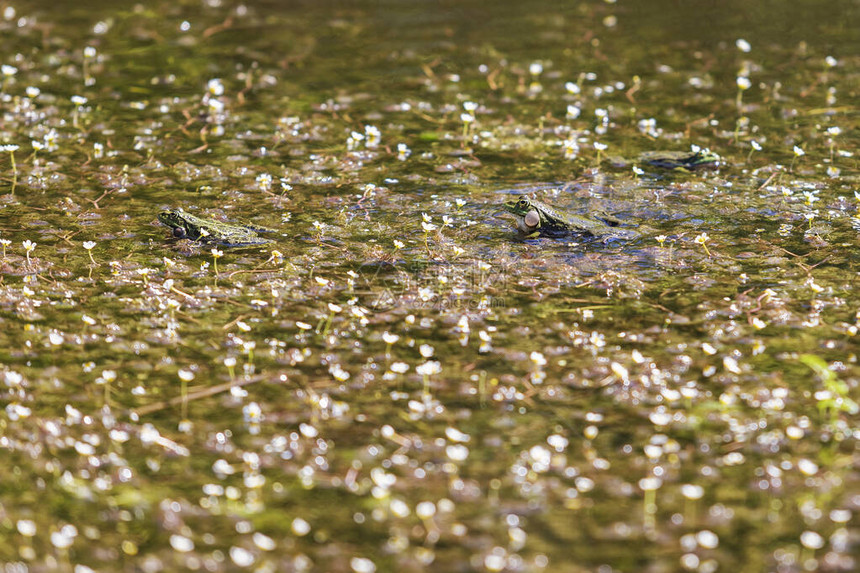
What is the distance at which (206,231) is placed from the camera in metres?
6.33

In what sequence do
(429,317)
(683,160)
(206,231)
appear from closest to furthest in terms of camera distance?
Answer: (429,317) → (206,231) → (683,160)

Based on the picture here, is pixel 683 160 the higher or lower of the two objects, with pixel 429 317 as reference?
Result: higher

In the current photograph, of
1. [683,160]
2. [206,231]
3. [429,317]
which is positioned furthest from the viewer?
[683,160]

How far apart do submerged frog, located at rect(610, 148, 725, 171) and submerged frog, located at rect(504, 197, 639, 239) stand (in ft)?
4.28

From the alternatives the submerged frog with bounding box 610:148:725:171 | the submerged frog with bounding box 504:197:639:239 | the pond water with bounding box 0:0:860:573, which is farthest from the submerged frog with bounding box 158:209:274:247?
the submerged frog with bounding box 610:148:725:171

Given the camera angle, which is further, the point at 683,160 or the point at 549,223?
the point at 683,160

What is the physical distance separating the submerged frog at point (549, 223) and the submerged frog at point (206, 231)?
1723 millimetres

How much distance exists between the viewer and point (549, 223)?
6.41 metres

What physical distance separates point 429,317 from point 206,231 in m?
1.84

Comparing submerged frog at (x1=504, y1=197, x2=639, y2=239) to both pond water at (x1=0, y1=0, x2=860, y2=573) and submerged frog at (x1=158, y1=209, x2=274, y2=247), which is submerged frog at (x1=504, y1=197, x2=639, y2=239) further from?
submerged frog at (x1=158, y1=209, x2=274, y2=247)

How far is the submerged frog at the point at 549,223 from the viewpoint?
640 cm

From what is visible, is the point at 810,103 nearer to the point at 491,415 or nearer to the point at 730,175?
the point at 730,175

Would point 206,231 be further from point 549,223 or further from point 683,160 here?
point 683,160

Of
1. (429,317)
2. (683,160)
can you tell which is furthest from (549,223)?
(683,160)
